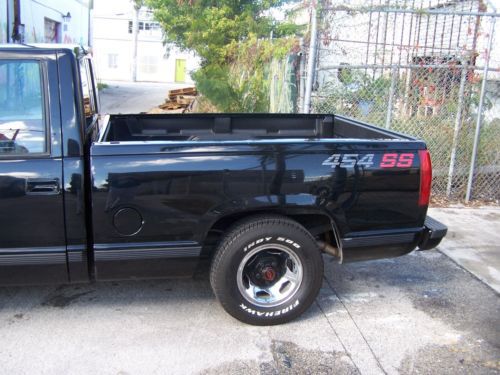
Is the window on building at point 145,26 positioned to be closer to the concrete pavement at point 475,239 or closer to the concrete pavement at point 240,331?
the concrete pavement at point 475,239

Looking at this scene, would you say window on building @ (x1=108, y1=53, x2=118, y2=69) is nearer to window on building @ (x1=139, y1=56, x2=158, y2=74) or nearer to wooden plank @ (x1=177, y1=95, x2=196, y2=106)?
window on building @ (x1=139, y1=56, x2=158, y2=74)

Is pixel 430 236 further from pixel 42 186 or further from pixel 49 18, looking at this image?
pixel 49 18

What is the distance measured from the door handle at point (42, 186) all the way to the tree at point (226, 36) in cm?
815

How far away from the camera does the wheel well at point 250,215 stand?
145 inches

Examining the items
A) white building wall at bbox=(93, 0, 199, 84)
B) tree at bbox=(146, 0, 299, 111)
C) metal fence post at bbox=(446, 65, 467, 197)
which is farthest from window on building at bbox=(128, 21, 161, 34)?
metal fence post at bbox=(446, 65, 467, 197)

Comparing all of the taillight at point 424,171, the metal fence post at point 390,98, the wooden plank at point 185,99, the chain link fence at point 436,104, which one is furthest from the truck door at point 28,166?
the wooden plank at point 185,99

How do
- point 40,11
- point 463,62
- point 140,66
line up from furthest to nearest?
point 140,66 < point 40,11 < point 463,62

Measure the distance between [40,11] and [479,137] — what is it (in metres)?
15.3

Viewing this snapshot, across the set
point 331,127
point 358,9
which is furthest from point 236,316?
point 358,9

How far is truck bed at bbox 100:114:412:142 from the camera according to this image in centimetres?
510

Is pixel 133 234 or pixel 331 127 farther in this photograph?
pixel 331 127

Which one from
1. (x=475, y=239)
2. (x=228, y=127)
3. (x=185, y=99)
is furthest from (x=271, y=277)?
(x=185, y=99)

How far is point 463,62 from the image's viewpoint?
738 cm

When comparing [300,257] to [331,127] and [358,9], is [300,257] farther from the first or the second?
[358,9]
